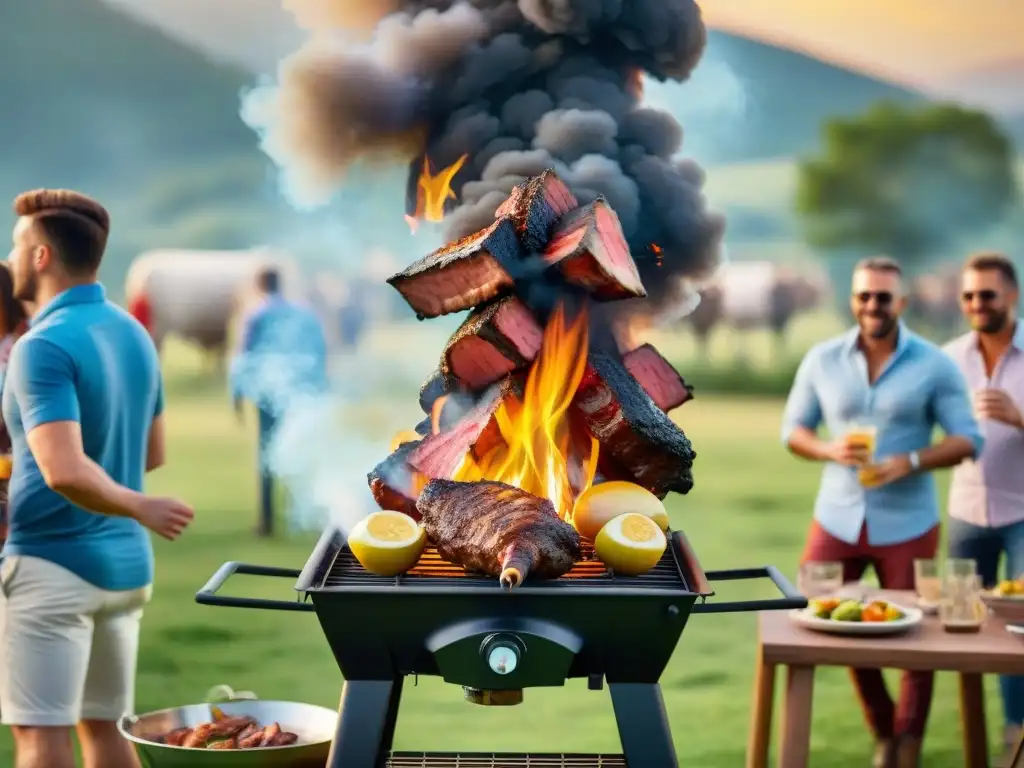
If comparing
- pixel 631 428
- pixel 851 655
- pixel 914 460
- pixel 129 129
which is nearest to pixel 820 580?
pixel 851 655

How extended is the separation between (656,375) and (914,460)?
1.97 meters

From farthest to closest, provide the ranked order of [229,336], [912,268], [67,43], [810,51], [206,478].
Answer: [67,43]
[810,51]
[912,268]
[229,336]
[206,478]

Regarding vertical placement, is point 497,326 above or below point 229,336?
below

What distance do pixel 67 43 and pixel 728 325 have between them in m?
15.3

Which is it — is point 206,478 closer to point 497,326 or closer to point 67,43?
point 497,326

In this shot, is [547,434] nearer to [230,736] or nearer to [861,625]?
[230,736]

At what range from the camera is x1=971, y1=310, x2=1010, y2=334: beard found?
515 centimetres

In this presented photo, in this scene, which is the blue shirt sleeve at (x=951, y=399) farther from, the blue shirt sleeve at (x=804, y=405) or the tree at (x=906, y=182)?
the tree at (x=906, y=182)

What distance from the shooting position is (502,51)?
342 centimetres

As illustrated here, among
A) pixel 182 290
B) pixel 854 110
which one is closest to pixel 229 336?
pixel 182 290

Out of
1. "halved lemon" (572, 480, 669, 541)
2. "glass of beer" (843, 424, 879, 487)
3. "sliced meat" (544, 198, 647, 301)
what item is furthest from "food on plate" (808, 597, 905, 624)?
"sliced meat" (544, 198, 647, 301)

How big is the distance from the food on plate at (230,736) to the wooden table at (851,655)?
146 cm

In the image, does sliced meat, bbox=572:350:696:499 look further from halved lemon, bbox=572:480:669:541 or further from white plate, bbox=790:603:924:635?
white plate, bbox=790:603:924:635

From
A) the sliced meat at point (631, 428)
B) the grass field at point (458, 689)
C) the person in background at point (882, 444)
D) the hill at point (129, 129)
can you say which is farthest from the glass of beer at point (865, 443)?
the hill at point (129, 129)
